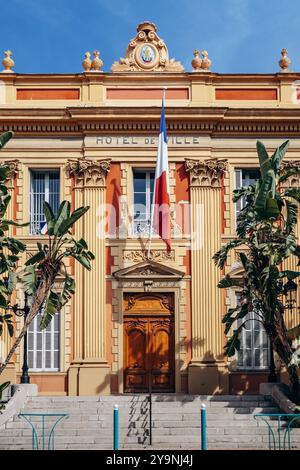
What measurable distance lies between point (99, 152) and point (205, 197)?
3.73 metres

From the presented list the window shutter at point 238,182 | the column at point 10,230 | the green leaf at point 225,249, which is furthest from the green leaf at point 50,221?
the window shutter at point 238,182

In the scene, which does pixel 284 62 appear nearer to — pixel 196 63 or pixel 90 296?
pixel 196 63

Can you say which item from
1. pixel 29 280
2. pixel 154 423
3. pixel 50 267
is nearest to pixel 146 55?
pixel 50 267

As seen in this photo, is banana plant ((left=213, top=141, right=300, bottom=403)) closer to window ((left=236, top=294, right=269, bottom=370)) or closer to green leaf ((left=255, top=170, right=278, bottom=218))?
green leaf ((left=255, top=170, right=278, bottom=218))

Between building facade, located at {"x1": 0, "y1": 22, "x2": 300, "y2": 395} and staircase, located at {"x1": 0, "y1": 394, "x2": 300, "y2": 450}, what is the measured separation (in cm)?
197

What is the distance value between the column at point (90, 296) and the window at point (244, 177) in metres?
4.30

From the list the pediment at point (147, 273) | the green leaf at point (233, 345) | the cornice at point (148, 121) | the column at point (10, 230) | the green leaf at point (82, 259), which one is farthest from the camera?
the cornice at point (148, 121)

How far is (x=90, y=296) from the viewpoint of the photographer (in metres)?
27.4

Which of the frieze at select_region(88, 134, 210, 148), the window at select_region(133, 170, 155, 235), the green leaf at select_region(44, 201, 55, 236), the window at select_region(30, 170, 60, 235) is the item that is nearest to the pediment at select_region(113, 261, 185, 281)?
the window at select_region(133, 170, 155, 235)

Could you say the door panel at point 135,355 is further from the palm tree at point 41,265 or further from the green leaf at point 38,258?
the green leaf at point 38,258

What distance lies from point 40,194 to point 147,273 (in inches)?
174

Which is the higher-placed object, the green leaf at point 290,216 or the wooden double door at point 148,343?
the green leaf at point 290,216

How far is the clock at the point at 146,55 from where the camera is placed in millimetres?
29031
